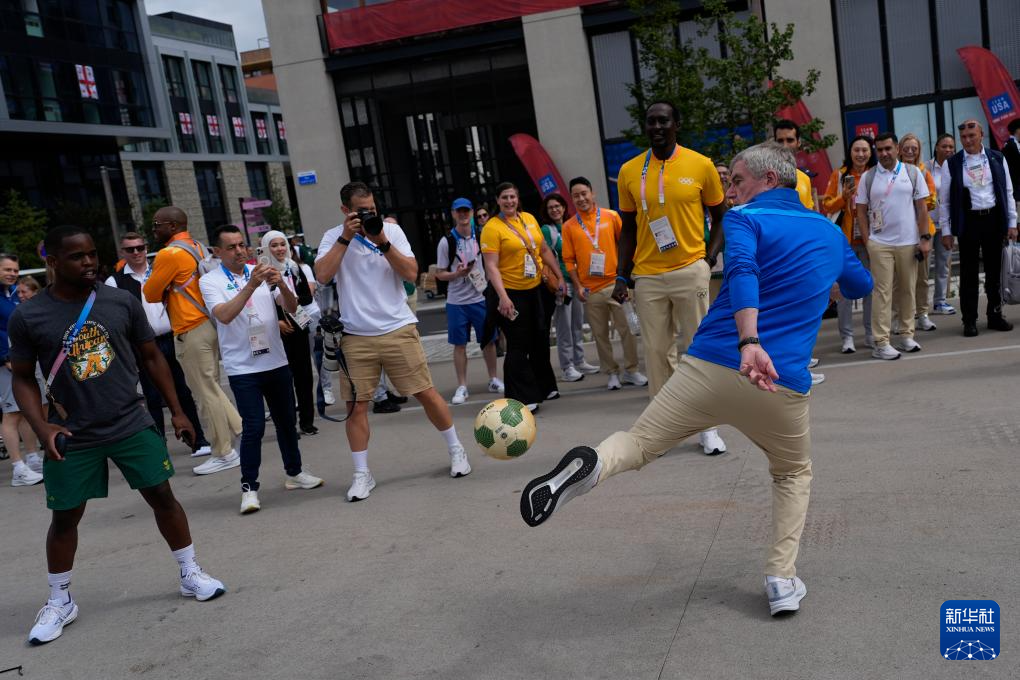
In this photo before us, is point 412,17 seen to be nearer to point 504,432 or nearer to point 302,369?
point 302,369

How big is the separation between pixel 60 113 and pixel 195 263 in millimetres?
38569

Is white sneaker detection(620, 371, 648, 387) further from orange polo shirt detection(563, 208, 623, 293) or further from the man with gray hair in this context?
the man with gray hair

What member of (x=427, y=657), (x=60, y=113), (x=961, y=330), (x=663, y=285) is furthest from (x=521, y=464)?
(x=60, y=113)

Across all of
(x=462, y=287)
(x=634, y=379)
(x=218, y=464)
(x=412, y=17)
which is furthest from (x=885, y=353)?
(x=412, y=17)

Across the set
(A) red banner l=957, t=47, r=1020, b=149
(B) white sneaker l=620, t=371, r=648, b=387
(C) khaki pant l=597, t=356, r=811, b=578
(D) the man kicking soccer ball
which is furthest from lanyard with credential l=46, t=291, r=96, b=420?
(A) red banner l=957, t=47, r=1020, b=149

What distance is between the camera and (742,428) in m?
3.61

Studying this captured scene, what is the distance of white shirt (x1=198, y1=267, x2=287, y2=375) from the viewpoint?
235 inches

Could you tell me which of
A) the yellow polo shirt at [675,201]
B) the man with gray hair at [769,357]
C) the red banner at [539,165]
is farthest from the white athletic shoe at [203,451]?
the red banner at [539,165]

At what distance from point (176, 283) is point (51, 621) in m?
3.25

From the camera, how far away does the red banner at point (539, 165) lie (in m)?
22.0

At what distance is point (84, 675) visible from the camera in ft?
12.6

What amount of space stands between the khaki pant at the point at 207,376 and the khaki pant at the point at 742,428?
4.50 meters

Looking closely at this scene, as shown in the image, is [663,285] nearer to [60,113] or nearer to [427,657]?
[427,657]

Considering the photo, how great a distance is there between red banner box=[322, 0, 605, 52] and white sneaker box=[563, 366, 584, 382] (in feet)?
48.7
